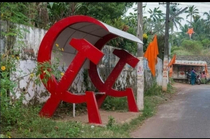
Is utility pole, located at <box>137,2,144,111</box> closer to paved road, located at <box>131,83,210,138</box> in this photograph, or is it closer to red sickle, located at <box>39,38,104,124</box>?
paved road, located at <box>131,83,210,138</box>

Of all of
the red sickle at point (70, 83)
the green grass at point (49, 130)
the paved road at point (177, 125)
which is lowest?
the paved road at point (177, 125)

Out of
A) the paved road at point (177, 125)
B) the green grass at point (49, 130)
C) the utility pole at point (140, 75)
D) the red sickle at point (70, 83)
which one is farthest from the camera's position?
the utility pole at point (140, 75)

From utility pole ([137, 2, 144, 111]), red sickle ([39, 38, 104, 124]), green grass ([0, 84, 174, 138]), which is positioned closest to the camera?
green grass ([0, 84, 174, 138])

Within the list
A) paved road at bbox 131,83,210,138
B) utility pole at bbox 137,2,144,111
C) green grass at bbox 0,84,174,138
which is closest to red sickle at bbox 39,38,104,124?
green grass at bbox 0,84,174,138

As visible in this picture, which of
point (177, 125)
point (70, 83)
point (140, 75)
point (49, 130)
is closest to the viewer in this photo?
point (49, 130)

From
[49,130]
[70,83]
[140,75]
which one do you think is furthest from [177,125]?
[49,130]

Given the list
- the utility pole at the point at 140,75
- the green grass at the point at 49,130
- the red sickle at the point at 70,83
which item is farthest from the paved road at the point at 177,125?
the red sickle at the point at 70,83

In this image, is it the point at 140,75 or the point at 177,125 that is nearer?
the point at 177,125

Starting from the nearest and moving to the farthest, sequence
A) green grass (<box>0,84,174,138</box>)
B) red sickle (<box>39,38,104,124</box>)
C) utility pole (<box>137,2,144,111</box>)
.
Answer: green grass (<box>0,84,174,138</box>) → red sickle (<box>39,38,104,124</box>) → utility pole (<box>137,2,144,111</box>)

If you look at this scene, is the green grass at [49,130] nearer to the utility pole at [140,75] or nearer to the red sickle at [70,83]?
the red sickle at [70,83]

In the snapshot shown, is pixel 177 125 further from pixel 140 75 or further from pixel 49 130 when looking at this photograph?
pixel 49 130

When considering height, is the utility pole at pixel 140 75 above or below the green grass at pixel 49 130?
above

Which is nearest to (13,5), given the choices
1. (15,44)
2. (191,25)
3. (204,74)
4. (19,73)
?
(15,44)

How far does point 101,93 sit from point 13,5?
3967 millimetres
